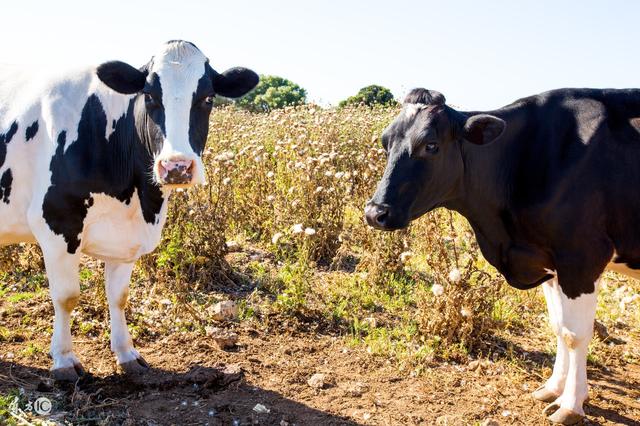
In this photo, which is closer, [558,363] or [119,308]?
[558,363]

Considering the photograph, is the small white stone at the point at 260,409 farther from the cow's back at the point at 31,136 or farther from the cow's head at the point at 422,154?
the cow's back at the point at 31,136

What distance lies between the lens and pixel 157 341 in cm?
493

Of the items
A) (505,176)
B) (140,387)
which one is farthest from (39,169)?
(505,176)

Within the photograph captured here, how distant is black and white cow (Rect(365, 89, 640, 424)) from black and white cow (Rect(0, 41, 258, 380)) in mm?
1242

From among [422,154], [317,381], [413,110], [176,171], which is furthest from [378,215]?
[317,381]

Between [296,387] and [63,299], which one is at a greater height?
[63,299]

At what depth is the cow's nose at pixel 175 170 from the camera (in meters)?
3.49

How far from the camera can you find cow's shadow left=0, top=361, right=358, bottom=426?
12.5ft

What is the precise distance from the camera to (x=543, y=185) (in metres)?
3.82

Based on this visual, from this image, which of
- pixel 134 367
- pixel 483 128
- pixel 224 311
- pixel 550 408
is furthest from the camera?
pixel 224 311

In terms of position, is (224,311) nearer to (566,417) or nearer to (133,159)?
(133,159)

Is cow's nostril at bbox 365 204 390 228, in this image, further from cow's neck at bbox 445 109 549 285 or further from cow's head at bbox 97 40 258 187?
cow's head at bbox 97 40 258 187

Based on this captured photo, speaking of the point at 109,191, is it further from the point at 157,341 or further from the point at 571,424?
the point at 571,424

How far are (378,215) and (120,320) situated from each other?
211cm
